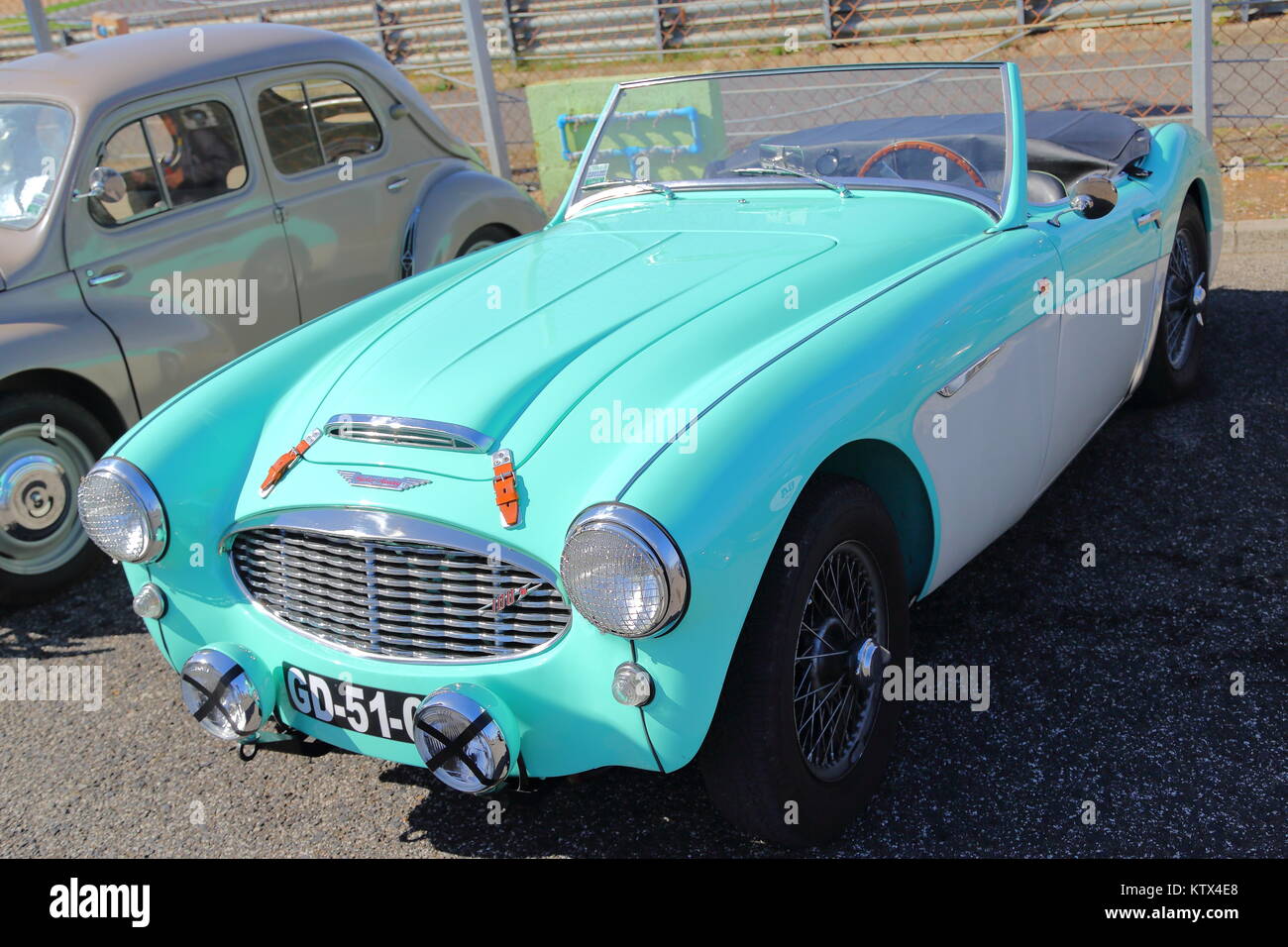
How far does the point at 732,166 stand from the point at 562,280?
985mm

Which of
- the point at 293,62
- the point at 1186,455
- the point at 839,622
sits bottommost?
the point at 1186,455

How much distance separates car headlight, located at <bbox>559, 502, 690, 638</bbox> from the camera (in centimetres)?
215

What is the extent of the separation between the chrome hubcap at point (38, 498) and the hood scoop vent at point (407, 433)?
75.8 inches

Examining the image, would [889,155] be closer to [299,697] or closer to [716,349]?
[716,349]

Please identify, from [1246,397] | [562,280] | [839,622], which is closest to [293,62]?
[562,280]

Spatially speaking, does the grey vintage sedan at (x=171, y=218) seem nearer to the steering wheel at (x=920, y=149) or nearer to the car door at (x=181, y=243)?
the car door at (x=181, y=243)

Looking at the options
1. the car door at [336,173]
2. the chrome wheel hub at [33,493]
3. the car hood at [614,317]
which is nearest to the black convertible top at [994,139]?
the car hood at [614,317]

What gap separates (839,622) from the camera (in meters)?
2.64

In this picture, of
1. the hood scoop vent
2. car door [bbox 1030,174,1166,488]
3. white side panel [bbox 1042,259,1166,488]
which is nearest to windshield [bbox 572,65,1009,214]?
car door [bbox 1030,174,1166,488]

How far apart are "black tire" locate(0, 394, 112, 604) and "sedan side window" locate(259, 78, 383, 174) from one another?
1.38 metres

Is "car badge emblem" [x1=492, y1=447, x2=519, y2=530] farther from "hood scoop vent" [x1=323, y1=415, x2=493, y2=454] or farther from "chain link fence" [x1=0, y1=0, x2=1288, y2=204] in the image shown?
"chain link fence" [x1=0, y1=0, x2=1288, y2=204]

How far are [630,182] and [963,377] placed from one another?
1.61 meters

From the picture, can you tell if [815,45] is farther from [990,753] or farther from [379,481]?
[379,481]
